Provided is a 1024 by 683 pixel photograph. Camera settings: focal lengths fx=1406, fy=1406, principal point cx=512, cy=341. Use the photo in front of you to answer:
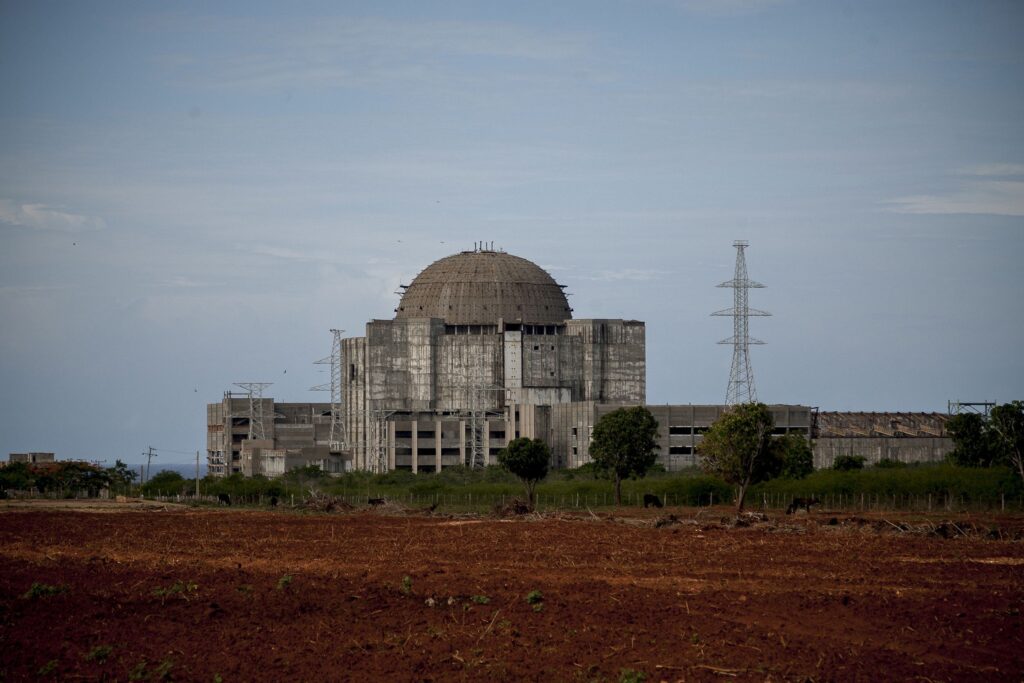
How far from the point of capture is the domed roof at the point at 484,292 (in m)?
151

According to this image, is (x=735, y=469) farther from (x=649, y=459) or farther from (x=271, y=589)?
(x=271, y=589)

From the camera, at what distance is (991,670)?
26.6 meters

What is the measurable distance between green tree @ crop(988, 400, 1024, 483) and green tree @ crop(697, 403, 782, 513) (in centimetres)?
1354

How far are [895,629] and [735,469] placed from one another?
4584cm

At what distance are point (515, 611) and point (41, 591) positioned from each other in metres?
11.9

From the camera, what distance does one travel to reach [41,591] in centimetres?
3450

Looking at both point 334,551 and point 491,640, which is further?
point 334,551

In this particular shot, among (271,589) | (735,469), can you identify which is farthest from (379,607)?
(735,469)

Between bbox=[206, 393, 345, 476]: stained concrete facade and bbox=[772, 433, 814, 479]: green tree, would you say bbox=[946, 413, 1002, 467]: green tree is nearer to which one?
bbox=[772, 433, 814, 479]: green tree

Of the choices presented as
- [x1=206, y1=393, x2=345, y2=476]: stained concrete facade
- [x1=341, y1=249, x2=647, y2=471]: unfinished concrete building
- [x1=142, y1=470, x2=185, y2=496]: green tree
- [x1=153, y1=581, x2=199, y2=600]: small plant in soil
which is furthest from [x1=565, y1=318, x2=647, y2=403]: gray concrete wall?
[x1=153, y1=581, x2=199, y2=600]: small plant in soil

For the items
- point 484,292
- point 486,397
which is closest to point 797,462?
point 486,397

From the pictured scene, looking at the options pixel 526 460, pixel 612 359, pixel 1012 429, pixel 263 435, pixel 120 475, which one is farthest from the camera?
pixel 263 435

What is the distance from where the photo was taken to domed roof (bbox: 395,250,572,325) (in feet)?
497

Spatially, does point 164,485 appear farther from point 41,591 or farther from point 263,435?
point 41,591
